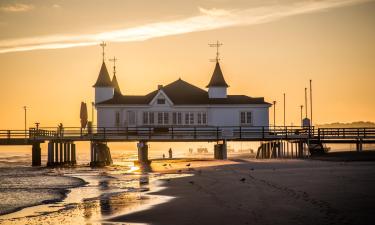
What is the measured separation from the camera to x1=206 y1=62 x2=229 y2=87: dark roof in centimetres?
5762

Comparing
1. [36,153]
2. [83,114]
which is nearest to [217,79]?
[83,114]

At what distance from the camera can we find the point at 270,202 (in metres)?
20.8

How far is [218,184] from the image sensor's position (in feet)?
95.7

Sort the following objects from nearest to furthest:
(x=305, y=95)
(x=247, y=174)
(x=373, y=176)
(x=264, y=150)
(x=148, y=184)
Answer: (x=373, y=176) → (x=148, y=184) → (x=247, y=174) → (x=264, y=150) → (x=305, y=95)

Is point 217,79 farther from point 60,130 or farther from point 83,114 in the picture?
point 60,130

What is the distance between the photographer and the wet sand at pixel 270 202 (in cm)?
1741

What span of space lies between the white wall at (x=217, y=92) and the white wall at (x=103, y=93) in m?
10.7

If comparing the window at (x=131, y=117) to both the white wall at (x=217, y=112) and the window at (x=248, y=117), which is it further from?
the window at (x=248, y=117)

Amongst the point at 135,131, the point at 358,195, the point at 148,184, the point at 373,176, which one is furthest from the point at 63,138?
the point at 358,195

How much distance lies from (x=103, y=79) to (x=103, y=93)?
5.84ft

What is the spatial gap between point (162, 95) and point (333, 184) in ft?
103

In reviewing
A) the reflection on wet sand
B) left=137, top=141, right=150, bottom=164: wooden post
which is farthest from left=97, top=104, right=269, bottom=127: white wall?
the reflection on wet sand

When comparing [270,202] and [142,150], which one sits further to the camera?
[142,150]

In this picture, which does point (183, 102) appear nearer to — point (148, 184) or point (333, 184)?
point (148, 184)
